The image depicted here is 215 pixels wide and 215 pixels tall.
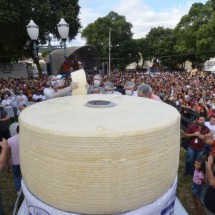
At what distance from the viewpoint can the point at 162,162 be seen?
2.21 meters

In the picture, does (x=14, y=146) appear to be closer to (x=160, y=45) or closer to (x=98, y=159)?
(x=98, y=159)

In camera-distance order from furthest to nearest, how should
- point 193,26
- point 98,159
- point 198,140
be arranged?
point 193,26 < point 198,140 < point 98,159

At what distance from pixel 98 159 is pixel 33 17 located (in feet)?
76.7

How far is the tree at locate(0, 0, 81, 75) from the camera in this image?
70.3 ft

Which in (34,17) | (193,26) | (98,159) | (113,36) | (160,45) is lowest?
(98,159)

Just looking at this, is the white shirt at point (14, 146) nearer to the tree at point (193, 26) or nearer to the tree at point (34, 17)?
the tree at point (34, 17)

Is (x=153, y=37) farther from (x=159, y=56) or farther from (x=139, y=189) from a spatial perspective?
(x=139, y=189)

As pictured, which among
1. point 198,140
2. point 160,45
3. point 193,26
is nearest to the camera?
point 198,140

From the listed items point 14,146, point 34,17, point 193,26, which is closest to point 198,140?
point 14,146

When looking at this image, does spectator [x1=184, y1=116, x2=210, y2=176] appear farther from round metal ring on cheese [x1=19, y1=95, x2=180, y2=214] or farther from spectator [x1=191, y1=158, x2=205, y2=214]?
round metal ring on cheese [x1=19, y1=95, x2=180, y2=214]

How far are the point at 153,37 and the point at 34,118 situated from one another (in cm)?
6305

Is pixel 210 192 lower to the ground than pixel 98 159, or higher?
lower

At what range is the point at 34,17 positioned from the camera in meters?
23.1

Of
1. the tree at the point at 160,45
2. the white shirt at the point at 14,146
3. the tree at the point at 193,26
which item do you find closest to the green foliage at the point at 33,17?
the white shirt at the point at 14,146
